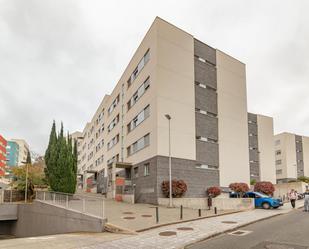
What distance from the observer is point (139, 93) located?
34312 mm

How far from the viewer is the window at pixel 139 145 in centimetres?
3055

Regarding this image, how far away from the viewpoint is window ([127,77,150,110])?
31847 mm

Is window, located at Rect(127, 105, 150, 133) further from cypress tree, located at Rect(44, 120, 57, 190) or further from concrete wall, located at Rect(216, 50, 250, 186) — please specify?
cypress tree, located at Rect(44, 120, 57, 190)

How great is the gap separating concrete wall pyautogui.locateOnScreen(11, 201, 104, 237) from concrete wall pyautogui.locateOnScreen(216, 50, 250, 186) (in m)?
18.1

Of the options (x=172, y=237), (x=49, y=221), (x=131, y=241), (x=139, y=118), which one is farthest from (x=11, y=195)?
(x=172, y=237)

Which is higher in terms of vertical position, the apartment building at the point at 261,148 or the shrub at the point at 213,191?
the apartment building at the point at 261,148

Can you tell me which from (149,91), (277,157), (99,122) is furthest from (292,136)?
(149,91)

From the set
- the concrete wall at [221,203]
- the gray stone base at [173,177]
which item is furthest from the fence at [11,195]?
the concrete wall at [221,203]

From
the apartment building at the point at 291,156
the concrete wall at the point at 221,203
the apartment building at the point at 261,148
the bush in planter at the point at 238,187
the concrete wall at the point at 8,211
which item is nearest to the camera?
the concrete wall at the point at 221,203

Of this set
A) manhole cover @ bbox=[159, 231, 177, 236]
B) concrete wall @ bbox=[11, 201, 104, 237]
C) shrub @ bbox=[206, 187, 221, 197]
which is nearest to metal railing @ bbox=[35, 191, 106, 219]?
concrete wall @ bbox=[11, 201, 104, 237]

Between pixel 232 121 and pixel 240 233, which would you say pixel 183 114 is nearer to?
pixel 232 121

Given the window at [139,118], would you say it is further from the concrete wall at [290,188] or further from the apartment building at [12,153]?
the apartment building at [12,153]

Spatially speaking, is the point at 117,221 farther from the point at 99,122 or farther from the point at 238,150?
the point at 99,122

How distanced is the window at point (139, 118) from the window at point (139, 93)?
2083 mm
